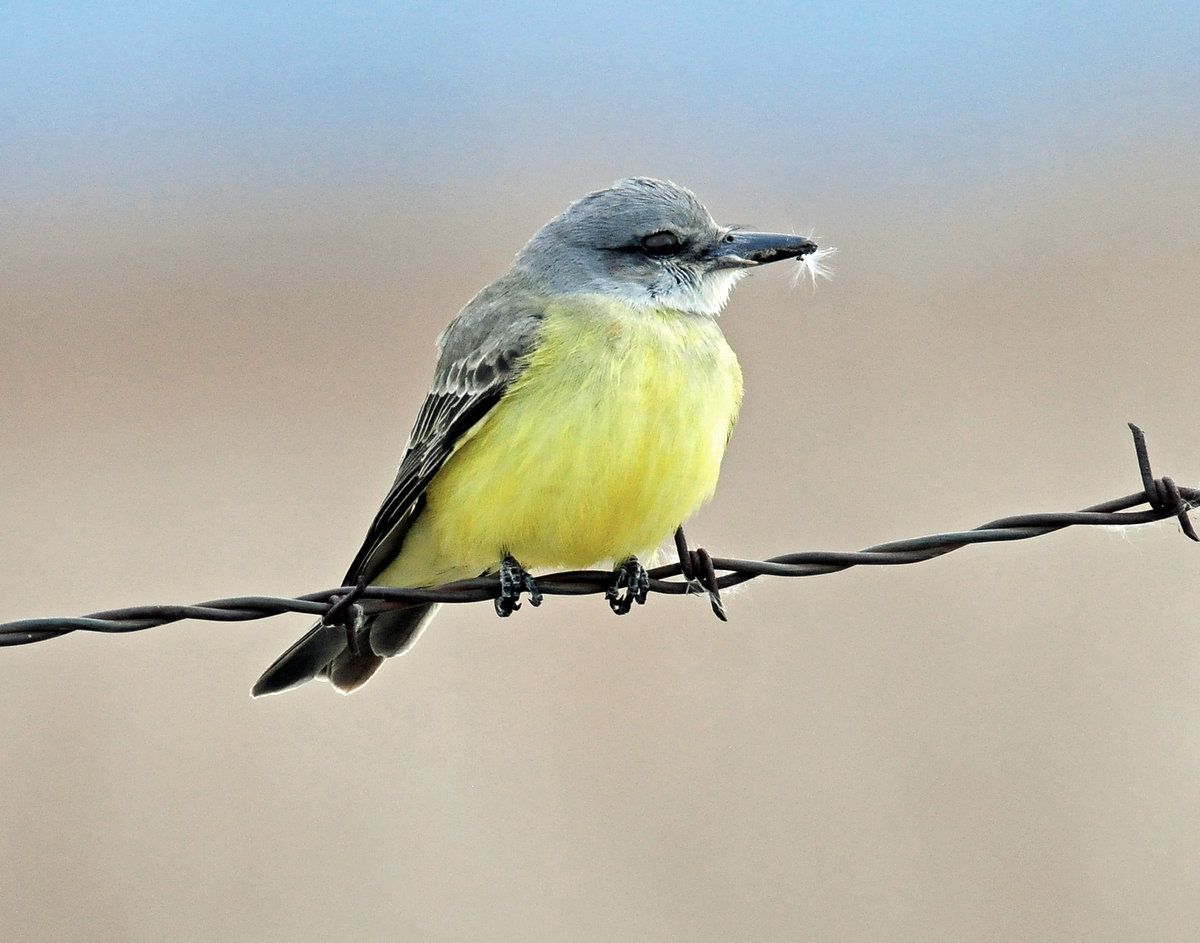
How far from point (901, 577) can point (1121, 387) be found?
251cm

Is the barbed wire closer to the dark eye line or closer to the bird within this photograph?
the bird

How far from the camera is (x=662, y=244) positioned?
217 inches

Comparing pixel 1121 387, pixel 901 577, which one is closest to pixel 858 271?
pixel 1121 387

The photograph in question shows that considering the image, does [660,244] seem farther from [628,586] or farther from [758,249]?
[628,586]

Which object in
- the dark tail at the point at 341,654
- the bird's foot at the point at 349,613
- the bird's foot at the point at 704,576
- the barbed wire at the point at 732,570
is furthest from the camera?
the dark tail at the point at 341,654

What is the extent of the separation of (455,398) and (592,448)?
0.66 metres

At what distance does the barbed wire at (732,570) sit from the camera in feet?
12.5

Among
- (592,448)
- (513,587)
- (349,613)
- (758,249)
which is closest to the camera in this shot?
(349,613)

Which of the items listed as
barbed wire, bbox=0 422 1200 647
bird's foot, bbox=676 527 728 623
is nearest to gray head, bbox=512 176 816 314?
bird's foot, bbox=676 527 728 623

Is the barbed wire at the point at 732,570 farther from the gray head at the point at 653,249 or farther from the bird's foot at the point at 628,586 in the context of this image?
the gray head at the point at 653,249

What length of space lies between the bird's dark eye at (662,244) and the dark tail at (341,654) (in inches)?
59.6

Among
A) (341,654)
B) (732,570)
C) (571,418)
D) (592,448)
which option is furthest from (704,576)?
(341,654)

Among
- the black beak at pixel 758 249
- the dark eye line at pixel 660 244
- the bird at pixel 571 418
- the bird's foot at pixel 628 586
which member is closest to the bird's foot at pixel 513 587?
the bird at pixel 571 418

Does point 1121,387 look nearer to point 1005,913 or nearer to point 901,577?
point 901,577
